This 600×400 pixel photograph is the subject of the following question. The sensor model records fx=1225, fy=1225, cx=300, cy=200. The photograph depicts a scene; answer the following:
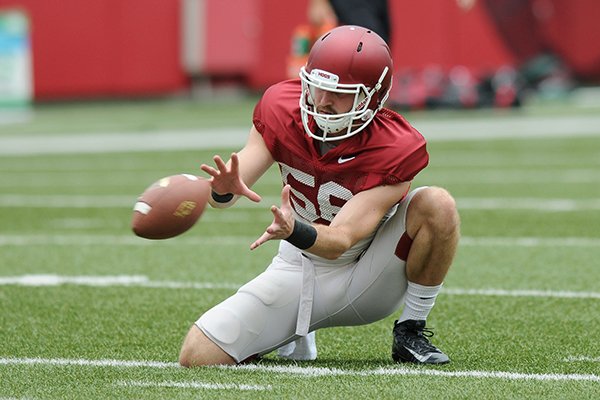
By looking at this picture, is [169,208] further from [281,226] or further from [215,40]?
[215,40]

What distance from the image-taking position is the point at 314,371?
3482 millimetres

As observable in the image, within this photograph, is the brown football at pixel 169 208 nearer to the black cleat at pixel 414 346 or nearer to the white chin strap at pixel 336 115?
the white chin strap at pixel 336 115

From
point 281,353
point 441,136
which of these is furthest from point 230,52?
point 281,353

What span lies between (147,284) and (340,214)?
1.84m

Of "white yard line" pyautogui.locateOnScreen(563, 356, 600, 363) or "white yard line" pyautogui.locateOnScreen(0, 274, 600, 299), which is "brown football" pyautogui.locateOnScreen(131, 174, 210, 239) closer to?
"white yard line" pyautogui.locateOnScreen(563, 356, 600, 363)

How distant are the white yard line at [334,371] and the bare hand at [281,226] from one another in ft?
1.55

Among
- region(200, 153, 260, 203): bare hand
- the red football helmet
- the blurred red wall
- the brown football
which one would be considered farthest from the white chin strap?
the blurred red wall

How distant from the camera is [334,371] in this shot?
348 centimetres

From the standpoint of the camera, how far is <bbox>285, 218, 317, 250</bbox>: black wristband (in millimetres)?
3234

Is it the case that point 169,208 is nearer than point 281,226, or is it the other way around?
point 281,226

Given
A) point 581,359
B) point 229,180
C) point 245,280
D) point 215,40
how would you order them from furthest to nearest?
point 215,40 → point 245,280 → point 581,359 → point 229,180

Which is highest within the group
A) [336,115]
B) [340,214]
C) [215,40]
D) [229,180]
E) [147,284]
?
[336,115]

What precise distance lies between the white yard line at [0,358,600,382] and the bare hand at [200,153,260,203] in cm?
52

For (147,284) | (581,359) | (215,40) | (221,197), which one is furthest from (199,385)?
(215,40)
